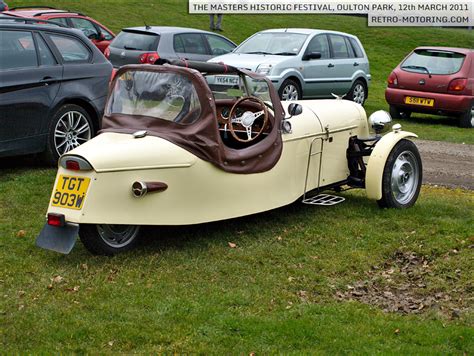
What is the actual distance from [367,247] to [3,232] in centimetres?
326

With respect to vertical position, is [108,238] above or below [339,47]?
above

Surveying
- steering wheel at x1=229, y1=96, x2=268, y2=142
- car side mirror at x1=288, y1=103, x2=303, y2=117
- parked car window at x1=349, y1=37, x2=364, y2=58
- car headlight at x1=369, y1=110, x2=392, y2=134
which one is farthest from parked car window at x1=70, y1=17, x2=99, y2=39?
car side mirror at x1=288, y1=103, x2=303, y2=117

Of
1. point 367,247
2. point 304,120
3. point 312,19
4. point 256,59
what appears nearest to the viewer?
point 367,247

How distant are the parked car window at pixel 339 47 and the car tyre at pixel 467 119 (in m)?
2.91

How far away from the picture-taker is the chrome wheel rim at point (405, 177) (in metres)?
8.48

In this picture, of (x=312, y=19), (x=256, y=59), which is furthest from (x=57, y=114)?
(x=312, y=19)

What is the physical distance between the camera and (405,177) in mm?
8625

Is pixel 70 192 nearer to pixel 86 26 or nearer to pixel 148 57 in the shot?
pixel 148 57

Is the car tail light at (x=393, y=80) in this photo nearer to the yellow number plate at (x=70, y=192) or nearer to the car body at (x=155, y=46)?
the car body at (x=155, y=46)

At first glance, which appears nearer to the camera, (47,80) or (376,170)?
(376,170)

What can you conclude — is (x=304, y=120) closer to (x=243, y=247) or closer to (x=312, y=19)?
(x=243, y=247)

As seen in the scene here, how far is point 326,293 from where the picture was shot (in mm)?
6070

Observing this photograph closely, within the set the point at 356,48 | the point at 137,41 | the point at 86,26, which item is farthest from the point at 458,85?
the point at 86,26

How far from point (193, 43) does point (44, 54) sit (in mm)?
7612
